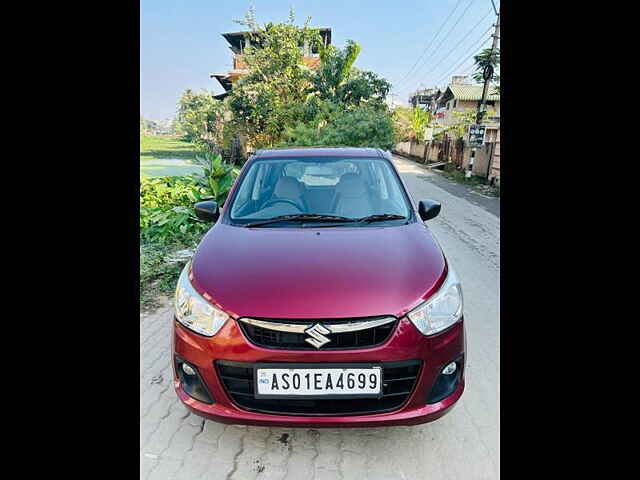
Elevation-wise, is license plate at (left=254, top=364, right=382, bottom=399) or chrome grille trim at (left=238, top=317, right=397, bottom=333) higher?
chrome grille trim at (left=238, top=317, right=397, bottom=333)

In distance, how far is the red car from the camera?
5.48 ft

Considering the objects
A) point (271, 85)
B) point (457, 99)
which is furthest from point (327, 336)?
point (457, 99)

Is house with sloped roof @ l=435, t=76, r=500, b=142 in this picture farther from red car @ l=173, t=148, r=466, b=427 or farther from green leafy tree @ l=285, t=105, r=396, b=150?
red car @ l=173, t=148, r=466, b=427

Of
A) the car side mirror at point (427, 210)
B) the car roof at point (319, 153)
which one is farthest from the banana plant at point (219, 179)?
the car side mirror at point (427, 210)

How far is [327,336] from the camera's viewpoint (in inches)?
65.6

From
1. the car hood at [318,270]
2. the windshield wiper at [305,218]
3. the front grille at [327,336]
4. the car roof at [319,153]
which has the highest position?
the car roof at [319,153]

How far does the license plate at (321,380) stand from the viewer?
1661 millimetres

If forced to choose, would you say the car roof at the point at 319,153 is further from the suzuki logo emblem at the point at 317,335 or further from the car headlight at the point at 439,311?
the suzuki logo emblem at the point at 317,335

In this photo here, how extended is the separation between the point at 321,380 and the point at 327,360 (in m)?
0.09

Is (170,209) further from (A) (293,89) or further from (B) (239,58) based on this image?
(B) (239,58)

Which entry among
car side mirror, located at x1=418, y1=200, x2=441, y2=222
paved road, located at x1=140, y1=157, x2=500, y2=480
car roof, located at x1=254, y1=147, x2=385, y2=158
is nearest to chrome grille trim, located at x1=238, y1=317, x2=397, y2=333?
paved road, located at x1=140, y1=157, x2=500, y2=480

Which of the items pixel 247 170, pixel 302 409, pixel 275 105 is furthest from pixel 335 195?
pixel 275 105

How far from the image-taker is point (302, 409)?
5.62 ft
